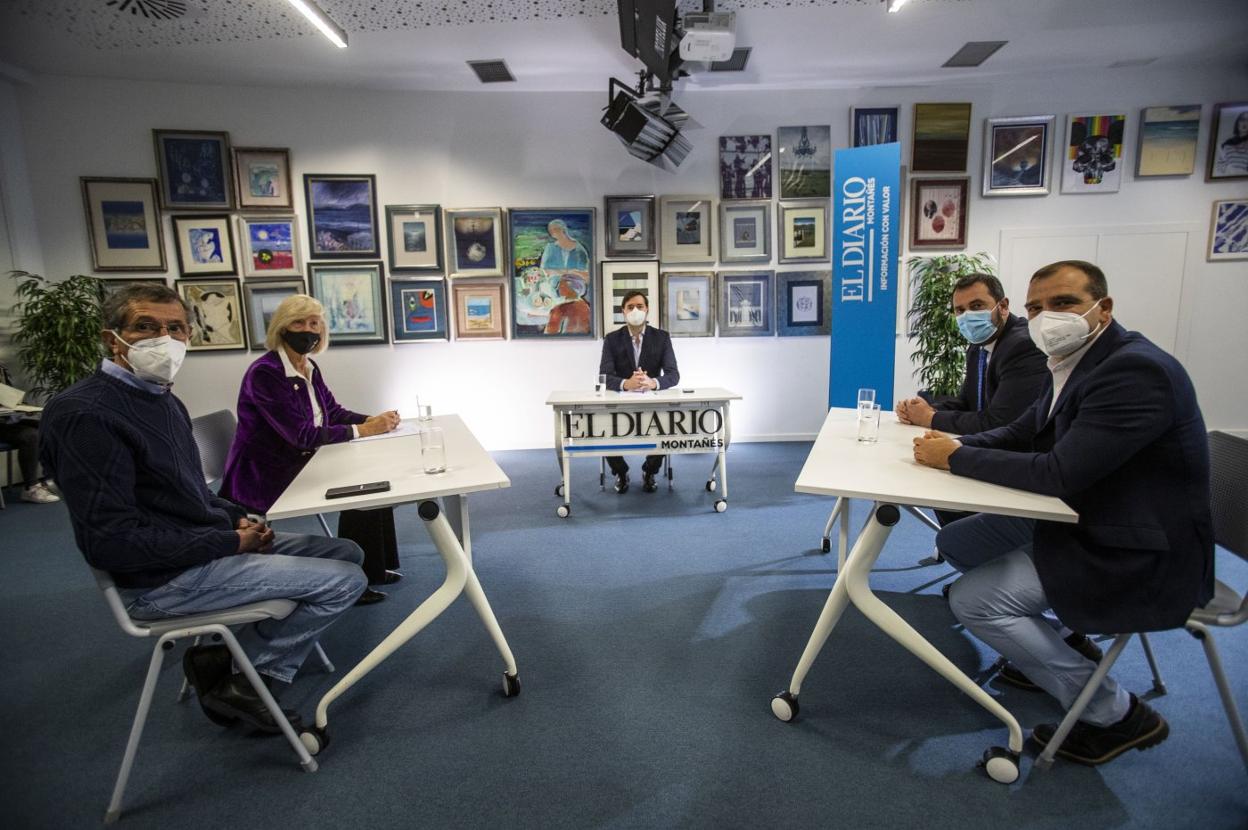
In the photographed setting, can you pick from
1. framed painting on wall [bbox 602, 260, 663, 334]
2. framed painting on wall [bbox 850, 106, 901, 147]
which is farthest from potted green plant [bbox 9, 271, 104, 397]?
Result: framed painting on wall [bbox 850, 106, 901, 147]

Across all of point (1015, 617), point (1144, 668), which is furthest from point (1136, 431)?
point (1144, 668)

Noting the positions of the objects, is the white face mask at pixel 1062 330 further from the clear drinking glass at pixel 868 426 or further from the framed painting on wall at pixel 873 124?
the framed painting on wall at pixel 873 124

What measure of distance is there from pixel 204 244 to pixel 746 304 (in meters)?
4.65

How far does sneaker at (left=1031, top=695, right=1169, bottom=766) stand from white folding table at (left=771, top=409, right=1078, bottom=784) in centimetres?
17

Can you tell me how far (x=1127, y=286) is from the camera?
5355 mm

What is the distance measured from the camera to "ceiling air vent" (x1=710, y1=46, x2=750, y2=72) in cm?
452

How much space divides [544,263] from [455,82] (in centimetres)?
159

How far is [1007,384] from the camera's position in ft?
8.13

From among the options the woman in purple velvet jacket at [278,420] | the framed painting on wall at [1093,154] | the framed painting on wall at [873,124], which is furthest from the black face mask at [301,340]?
the framed painting on wall at [1093,154]

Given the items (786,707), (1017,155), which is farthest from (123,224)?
(1017,155)

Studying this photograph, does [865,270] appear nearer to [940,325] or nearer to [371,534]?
[940,325]

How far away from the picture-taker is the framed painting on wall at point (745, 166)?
5363mm

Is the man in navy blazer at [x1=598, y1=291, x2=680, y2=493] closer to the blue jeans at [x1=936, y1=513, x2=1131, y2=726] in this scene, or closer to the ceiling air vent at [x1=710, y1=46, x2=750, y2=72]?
the ceiling air vent at [x1=710, y1=46, x2=750, y2=72]

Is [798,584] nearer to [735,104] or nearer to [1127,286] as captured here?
[735,104]
